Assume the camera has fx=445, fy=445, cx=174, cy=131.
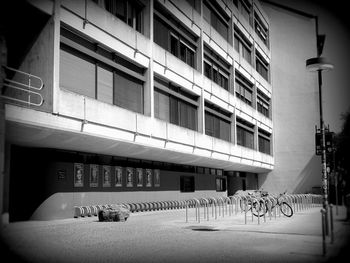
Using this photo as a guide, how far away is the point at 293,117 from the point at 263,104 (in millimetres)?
4588

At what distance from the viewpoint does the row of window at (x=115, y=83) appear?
1953cm

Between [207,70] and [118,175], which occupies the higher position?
[207,70]

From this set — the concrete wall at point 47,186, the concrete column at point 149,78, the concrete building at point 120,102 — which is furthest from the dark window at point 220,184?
the concrete wall at point 47,186

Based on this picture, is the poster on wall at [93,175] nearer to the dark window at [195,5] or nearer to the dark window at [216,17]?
the dark window at [195,5]

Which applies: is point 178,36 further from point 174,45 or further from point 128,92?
point 128,92

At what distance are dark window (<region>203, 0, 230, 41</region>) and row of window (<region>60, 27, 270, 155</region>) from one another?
7.55 metres

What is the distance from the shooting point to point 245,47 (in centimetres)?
4850

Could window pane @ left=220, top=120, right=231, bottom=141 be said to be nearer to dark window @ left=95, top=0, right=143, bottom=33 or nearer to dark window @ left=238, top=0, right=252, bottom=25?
dark window @ left=238, top=0, right=252, bottom=25

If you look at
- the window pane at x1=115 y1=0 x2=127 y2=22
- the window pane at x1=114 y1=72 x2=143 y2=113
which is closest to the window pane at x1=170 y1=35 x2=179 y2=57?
the window pane at x1=114 y1=72 x2=143 y2=113

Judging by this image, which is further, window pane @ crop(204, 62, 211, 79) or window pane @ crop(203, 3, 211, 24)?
window pane @ crop(203, 3, 211, 24)

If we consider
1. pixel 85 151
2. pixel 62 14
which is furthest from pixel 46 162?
pixel 62 14

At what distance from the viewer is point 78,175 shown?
21.9 metres

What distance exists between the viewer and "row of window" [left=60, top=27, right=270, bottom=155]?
19.5m

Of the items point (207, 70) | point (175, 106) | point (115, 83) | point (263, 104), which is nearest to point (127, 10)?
point (115, 83)
